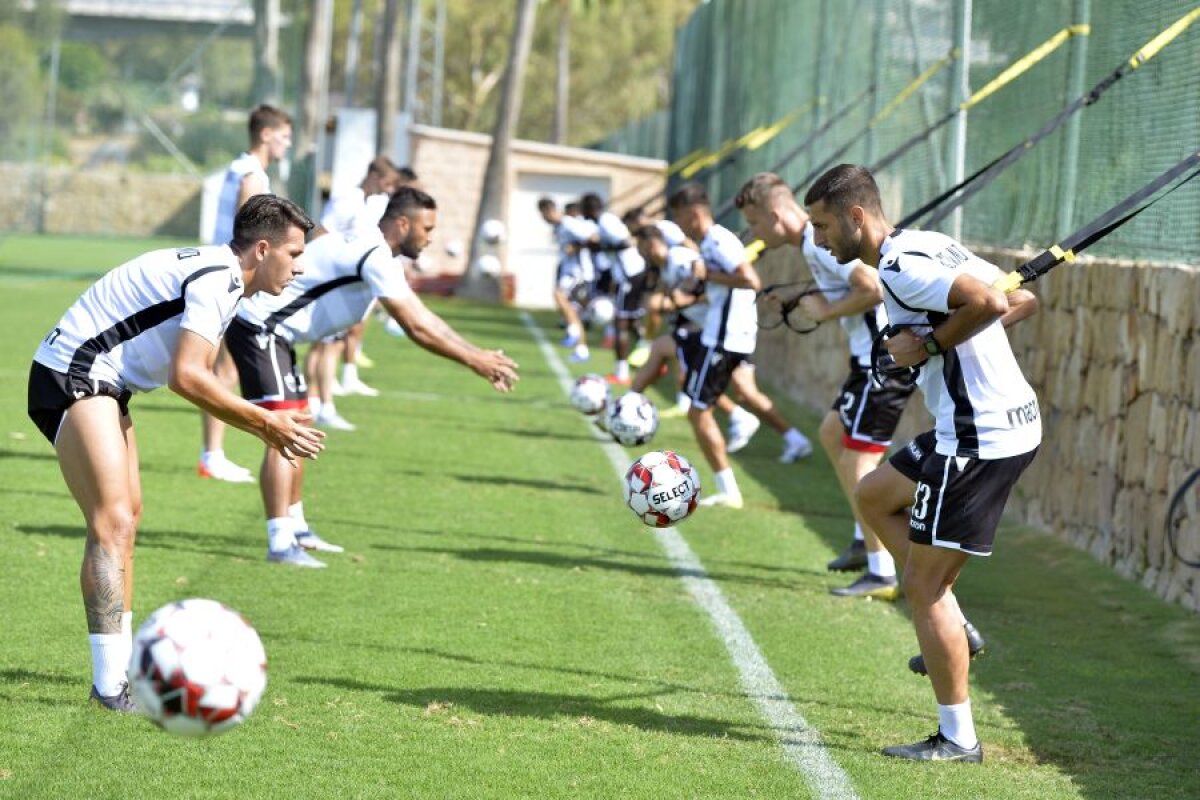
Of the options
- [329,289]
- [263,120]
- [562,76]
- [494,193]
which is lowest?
[329,289]

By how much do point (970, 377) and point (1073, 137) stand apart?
6583 millimetres

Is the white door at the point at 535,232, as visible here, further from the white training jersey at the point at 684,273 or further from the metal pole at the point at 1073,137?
the metal pole at the point at 1073,137

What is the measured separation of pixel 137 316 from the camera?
652cm

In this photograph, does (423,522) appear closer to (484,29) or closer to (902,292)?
(902,292)

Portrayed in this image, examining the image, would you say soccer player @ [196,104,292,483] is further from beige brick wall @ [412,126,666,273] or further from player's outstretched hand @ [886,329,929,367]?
beige brick wall @ [412,126,666,273]

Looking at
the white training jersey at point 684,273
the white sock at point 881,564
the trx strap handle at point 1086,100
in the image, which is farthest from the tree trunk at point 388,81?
the white sock at point 881,564

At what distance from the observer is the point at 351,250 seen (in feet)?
30.2

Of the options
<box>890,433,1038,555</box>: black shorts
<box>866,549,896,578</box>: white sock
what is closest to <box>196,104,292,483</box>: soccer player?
<box>866,549,896,578</box>: white sock

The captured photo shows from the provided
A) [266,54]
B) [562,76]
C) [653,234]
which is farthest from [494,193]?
[562,76]

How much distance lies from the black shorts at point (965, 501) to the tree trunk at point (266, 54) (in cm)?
3108

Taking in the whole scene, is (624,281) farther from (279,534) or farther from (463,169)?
(463,169)

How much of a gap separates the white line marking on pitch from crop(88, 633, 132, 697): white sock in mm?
2514

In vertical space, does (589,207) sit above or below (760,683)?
above

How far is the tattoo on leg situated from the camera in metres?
6.50
